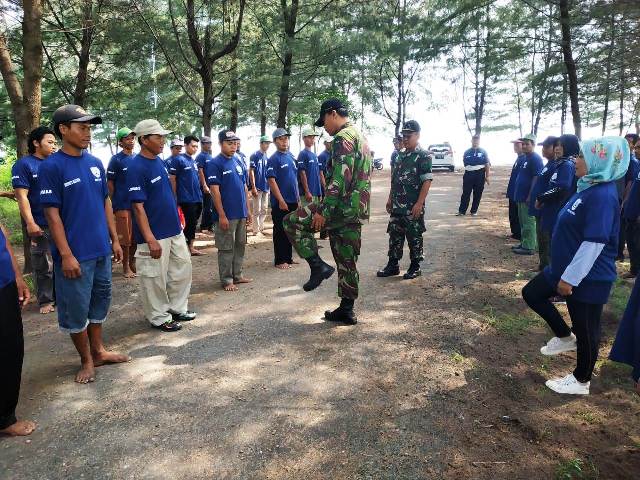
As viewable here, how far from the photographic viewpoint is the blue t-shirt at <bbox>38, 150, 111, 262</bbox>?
134 inches

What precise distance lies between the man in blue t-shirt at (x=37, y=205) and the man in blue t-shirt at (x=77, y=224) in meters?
1.78

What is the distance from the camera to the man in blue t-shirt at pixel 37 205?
202 inches

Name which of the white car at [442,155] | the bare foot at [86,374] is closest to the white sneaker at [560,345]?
the bare foot at [86,374]

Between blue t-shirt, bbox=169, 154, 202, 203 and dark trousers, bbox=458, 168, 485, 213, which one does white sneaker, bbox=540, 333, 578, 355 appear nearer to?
blue t-shirt, bbox=169, 154, 202, 203

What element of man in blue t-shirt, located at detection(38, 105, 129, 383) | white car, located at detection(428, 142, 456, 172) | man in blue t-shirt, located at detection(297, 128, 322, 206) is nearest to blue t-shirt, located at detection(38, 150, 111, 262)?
man in blue t-shirt, located at detection(38, 105, 129, 383)

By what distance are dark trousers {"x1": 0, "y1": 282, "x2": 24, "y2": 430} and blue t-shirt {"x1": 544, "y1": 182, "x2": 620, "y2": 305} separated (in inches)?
153

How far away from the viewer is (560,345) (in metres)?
4.05

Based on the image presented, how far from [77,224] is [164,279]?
1370 mm

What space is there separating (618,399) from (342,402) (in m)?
2.14

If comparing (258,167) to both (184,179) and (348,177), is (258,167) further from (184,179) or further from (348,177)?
(348,177)

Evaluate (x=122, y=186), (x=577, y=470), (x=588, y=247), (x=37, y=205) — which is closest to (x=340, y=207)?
(x=588, y=247)

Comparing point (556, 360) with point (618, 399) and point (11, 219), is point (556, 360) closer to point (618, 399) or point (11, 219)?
point (618, 399)

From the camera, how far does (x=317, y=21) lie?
42.0 feet

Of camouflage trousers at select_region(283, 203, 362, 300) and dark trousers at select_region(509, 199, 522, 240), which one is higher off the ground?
camouflage trousers at select_region(283, 203, 362, 300)
